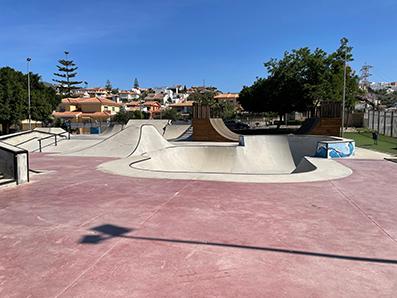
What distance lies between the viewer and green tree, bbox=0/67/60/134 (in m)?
32.1

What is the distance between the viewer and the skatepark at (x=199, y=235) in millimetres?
3352

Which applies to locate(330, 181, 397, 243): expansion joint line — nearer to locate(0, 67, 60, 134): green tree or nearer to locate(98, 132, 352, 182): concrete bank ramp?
locate(98, 132, 352, 182): concrete bank ramp

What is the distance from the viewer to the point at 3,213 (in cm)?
605

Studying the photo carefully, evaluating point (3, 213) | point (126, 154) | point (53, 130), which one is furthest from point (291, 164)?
point (53, 130)

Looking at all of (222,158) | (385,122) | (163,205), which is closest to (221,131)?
(222,158)

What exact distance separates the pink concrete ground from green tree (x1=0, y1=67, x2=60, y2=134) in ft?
93.9

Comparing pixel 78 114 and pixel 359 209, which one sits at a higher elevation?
pixel 78 114

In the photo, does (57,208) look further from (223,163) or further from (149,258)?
(223,163)

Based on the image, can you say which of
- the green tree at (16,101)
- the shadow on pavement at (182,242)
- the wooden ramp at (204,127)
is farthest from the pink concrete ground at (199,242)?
the green tree at (16,101)

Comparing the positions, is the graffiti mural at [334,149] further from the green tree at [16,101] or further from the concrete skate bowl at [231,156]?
the green tree at [16,101]

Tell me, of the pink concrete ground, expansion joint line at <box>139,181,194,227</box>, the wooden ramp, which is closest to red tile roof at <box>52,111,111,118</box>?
the wooden ramp

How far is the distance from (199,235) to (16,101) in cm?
3463

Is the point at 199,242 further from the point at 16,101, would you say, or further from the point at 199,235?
the point at 16,101

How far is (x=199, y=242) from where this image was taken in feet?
14.7
